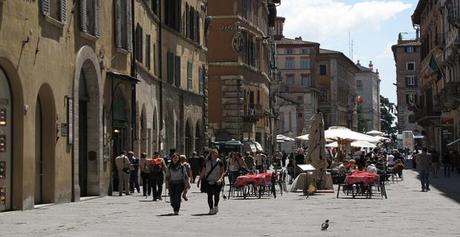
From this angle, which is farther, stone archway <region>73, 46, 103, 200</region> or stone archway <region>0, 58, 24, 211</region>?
stone archway <region>73, 46, 103, 200</region>

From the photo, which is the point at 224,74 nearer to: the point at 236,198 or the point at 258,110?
the point at 258,110

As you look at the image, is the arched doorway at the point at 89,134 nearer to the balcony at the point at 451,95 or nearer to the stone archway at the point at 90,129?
the stone archway at the point at 90,129

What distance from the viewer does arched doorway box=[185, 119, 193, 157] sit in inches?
1890

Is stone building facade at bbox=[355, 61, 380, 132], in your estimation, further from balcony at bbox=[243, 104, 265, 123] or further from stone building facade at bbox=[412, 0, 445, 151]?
balcony at bbox=[243, 104, 265, 123]

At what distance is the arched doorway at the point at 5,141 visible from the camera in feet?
71.9

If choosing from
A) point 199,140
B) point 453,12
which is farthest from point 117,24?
point 453,12

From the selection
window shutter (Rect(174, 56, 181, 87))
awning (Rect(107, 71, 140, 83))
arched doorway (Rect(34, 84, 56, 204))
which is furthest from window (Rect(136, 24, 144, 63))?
arched doorway (Rect(34, 84, 56, 204))

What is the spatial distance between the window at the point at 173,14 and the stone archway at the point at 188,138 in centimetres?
575

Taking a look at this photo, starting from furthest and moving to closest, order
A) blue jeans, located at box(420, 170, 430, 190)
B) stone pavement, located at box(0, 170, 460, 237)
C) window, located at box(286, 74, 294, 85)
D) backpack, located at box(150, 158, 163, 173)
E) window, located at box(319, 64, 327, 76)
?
window, located at box(319, 64, 327, 76), window, located at box(286, 74, 294, 85), blue jeans, located at box(420, 170, 430, 190), backpack, located at box(150, 158, 163, 173), stone pavement, located at box(0, 170, 460, 237)

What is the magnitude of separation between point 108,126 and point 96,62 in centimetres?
276

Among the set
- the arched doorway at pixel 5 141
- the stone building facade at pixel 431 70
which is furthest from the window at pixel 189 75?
the stone building facade at pixel 431 70

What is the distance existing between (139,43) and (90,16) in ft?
24.4

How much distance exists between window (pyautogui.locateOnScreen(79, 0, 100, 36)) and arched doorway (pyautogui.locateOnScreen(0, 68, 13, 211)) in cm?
549

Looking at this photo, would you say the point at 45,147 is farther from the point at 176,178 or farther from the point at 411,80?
the point at 411,80
